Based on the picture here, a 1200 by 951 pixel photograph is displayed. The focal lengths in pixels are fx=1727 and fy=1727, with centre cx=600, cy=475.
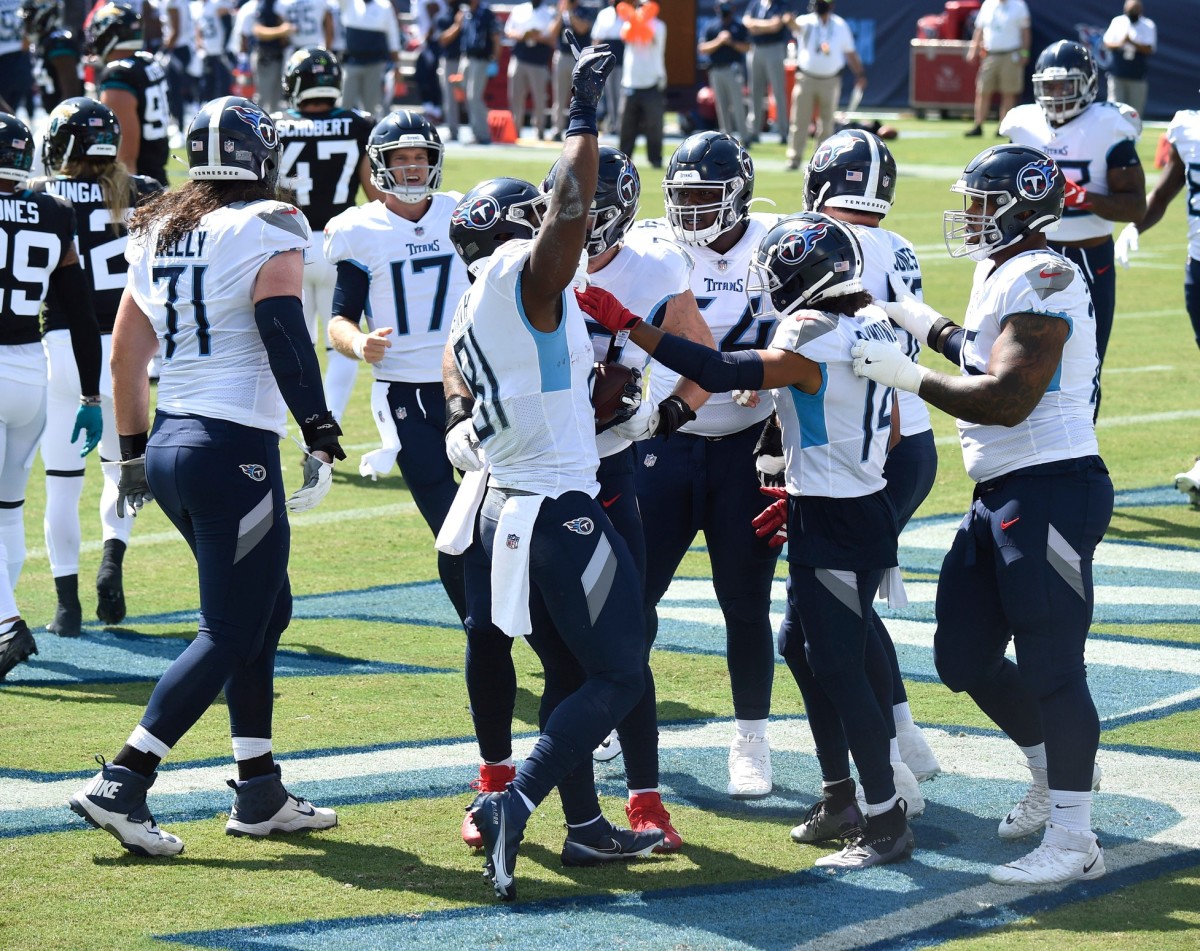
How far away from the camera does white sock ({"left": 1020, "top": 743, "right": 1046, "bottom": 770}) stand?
4848mm

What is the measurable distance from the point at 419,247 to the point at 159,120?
5.99m

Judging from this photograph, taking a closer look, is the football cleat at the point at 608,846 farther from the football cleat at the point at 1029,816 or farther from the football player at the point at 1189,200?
the football player at the point at 1189,200

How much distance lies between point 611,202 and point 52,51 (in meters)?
12.6

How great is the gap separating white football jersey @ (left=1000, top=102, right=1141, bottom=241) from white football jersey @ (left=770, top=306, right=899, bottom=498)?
447 centimetres


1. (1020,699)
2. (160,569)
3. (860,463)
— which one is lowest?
(160,569)

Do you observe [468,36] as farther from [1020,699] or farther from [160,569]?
[1020,699]

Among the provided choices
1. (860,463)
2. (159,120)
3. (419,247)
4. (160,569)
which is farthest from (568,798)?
(159,120)

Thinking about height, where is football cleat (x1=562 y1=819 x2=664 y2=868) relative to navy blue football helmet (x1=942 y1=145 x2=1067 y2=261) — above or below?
below

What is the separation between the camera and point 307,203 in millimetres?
10172

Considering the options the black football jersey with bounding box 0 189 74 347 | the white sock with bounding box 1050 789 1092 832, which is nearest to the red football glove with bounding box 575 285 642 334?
the white sock with bounding box 1050 789 1092 832

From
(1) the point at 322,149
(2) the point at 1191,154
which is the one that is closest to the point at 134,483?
(1) the point at 322,149

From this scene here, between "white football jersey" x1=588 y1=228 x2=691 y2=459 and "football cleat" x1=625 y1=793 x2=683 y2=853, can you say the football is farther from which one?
"football cleat" x1=625 y1=793 x2=683 y2=853

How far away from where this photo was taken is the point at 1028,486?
4578 millimetres

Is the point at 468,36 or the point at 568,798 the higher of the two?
the point at 468,36
